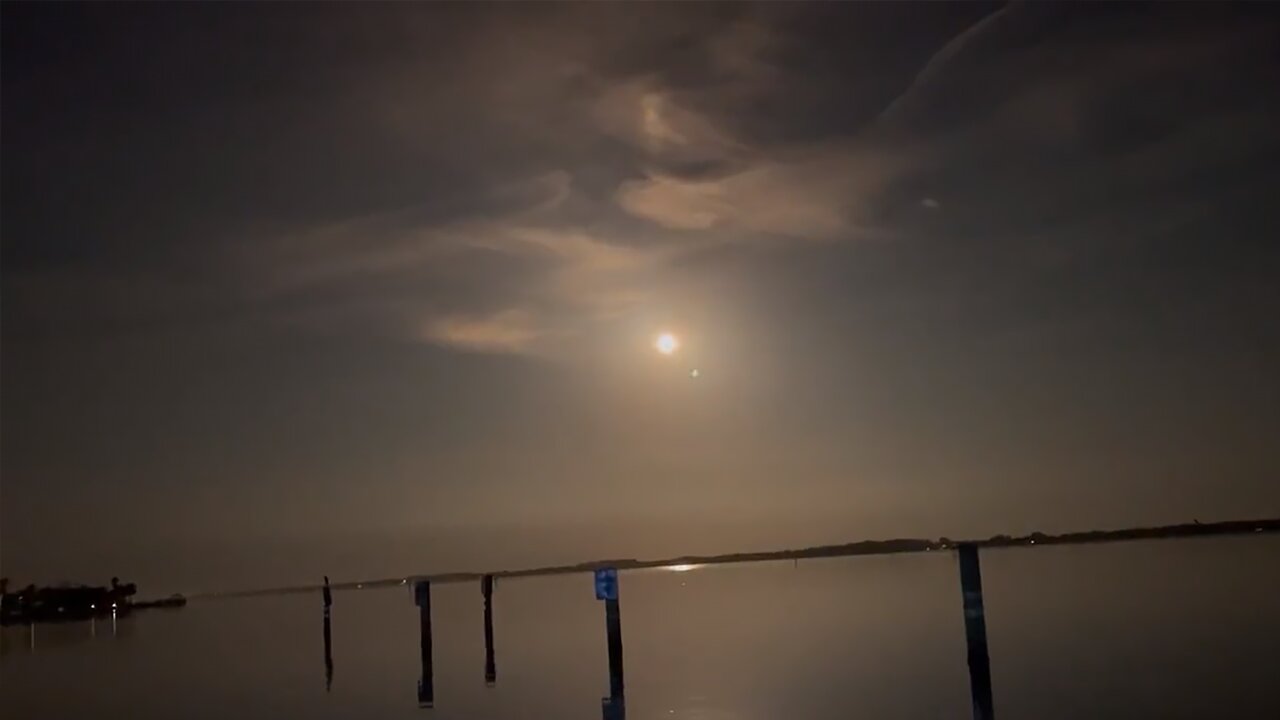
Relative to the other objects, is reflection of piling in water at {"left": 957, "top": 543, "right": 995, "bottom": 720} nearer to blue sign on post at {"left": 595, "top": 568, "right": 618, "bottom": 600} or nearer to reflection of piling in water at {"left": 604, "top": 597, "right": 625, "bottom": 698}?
reflection of piling in water at {"left": 604, "top": 597, "right": 625, "bottom": 698}

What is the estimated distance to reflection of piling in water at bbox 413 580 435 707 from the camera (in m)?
31.5

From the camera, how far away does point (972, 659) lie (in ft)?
77.1

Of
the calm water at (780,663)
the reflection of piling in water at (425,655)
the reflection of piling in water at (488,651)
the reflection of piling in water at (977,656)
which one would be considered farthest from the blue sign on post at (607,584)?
the reflection of piling in water at (977,656)

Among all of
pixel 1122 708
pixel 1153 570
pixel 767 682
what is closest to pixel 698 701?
pixel 767 682

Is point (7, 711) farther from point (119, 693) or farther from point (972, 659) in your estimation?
point (972, 659)

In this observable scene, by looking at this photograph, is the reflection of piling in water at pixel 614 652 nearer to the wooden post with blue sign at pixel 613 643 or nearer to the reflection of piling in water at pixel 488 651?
the wooden post with blue sign at pixel 613 643

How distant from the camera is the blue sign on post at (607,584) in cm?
3083

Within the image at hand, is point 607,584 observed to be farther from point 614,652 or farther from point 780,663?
point 780,663

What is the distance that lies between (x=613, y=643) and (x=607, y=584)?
221 cm

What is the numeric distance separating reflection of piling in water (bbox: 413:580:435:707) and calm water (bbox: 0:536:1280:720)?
391 millimetres

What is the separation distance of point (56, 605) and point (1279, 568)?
11823cm

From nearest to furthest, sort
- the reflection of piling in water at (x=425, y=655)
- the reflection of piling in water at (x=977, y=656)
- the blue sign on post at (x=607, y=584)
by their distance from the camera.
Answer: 1. the reflection of piling in water at (x=977, y=656)
2. the blue sign on post at (x=607, y=584)
3. the reflection of piling in water at (x=425, y=655)

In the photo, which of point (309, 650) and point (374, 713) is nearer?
point (374, 713)

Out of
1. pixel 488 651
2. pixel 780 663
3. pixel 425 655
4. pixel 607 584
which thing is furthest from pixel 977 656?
pixel 488 651
